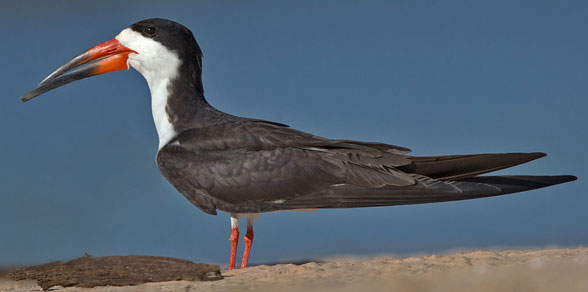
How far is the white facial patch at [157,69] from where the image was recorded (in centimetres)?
742

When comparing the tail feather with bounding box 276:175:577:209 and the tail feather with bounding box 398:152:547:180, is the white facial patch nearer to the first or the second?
the tail feather with bounding box 276:175:577:209

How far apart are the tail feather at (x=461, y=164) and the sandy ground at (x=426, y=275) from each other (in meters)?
0.82

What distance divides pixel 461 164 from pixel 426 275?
157 cm

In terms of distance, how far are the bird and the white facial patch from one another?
12mm

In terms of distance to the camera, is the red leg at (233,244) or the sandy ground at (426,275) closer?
the sandy ground at (426,275)

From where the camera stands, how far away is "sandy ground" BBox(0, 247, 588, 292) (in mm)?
3803

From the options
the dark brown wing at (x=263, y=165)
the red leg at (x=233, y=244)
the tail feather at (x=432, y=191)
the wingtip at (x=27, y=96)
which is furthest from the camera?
the wingtip at (x=27, y=96)

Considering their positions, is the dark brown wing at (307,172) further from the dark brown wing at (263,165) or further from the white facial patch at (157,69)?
the white facial patch at (157,69)

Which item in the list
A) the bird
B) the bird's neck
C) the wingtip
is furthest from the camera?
the wingtip

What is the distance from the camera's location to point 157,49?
7.48 meters

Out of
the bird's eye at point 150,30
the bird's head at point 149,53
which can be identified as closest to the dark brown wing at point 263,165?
the bird's head at point 149,53

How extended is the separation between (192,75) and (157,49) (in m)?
0.50

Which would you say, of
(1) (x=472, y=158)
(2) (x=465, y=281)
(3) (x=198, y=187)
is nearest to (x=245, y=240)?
(3) (x=198, y=187)

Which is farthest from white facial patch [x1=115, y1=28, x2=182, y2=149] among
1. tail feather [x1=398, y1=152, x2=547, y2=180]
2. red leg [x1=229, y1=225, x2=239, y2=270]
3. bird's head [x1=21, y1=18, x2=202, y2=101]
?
tail feather [x1=398, y1=152, x2=547, y2=180]
